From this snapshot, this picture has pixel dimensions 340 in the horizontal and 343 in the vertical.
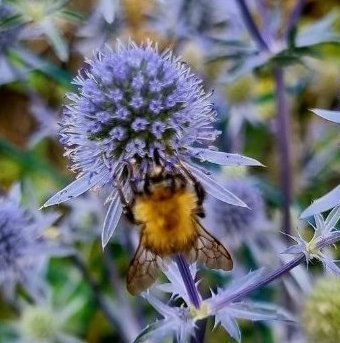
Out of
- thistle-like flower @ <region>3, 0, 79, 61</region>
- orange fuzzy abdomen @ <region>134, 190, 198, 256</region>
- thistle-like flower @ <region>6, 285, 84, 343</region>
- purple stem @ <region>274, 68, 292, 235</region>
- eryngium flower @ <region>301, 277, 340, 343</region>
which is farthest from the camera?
thistle-like flower @ <region>6, 285, 84, 343</region>

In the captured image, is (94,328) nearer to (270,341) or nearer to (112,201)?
(270,341)

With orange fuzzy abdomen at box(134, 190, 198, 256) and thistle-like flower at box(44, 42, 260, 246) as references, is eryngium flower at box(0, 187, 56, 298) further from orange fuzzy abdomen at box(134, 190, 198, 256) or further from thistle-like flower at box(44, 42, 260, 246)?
orange fuzzy abdomen at box(134, 190, 198, 256)

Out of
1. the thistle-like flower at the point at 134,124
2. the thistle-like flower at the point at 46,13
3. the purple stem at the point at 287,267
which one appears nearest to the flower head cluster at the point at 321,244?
the purple stem at the point at 287,267

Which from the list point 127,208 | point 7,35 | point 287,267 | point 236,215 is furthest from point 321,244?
point 7,35

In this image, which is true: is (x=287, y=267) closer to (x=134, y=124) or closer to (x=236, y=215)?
(x=134, y=124)

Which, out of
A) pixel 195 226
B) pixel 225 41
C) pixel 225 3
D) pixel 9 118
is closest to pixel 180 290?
pixel 195 226

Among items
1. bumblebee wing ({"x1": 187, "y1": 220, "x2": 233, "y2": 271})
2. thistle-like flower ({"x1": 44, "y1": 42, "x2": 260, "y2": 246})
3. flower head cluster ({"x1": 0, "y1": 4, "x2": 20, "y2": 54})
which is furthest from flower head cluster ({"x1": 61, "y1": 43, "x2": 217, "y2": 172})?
flower head cluster ({"x1": 0, "y1": 4, "x2": 20, "y2": 54})

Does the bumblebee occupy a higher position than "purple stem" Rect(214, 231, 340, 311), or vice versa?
the bumblebee
